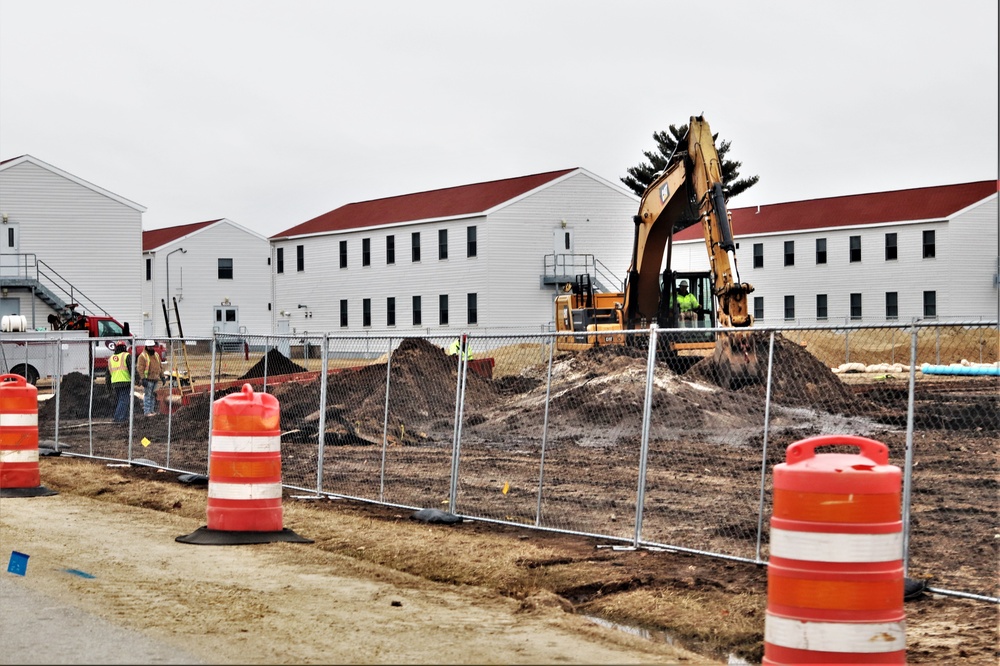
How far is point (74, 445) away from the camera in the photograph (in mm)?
20391

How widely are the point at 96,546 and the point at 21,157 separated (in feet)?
152

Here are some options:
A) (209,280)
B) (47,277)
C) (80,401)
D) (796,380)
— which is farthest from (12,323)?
(209,280)

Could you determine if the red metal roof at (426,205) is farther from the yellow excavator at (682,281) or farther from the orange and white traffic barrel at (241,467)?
the orange and white traffic barrel at (241,467)

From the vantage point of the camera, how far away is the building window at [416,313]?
58469mm

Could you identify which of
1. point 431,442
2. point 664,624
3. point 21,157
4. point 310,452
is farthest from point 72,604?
point 21,157

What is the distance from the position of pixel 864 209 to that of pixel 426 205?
21.0m

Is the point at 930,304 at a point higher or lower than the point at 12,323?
higher

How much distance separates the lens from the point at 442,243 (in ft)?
188

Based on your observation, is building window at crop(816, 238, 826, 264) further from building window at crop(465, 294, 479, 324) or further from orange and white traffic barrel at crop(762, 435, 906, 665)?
orange and white traffic barrel at crop(762, 435, 906, 665)

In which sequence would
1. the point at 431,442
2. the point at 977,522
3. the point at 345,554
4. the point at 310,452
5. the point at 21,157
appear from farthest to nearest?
the point at 21,157
the point at 431,442
the point at 310,452
the point at 977,522
the point at 345,554

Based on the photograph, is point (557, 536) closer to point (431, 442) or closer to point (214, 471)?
point (214, 471)

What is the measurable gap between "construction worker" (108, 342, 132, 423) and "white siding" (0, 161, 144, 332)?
100ft

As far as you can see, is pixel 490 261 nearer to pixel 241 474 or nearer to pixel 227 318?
pixel 227 318

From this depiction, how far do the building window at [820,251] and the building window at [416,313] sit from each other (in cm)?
1932
